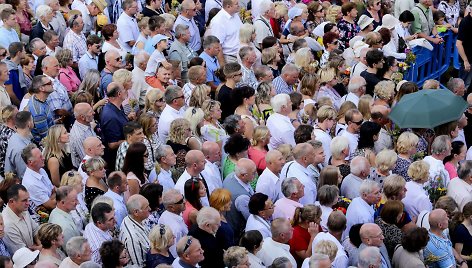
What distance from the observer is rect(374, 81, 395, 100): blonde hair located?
48.4 feet

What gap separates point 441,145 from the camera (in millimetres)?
13086

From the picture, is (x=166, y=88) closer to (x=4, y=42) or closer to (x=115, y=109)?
(x=115, y=109)

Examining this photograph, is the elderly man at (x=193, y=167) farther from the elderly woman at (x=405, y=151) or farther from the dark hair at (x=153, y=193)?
the elderly woman at (x=405, y=151)

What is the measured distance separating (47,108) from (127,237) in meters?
3.19

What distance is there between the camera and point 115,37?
51.7ft

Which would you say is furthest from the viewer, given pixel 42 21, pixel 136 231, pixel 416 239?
pixel 42 21

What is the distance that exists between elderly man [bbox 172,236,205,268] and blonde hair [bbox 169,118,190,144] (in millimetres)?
2430

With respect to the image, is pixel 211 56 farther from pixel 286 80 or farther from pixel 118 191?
pixel 118 191

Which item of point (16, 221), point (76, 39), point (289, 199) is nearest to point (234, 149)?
point (289, 199)

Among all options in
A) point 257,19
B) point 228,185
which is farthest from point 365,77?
point 228,185

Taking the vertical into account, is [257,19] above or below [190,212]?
below

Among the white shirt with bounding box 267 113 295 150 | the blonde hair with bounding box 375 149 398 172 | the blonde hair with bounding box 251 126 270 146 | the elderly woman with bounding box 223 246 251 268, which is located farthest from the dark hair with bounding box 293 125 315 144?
the elderly woman with bounding box 223 246 251 268

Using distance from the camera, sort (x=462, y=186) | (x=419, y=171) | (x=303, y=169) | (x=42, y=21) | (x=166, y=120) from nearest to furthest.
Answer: (x=419, y=171) → (x=303, y=169) → (x=462, y=186) → (x=166, y=120) → (x=42, y=21)

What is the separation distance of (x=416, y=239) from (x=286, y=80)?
465cm
